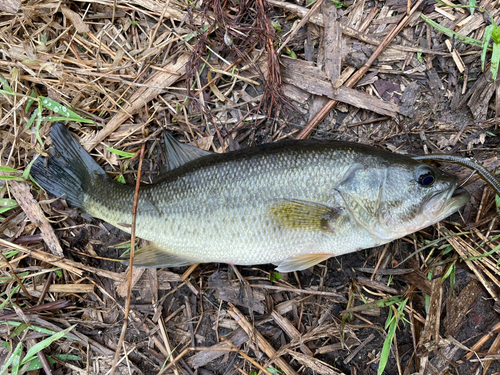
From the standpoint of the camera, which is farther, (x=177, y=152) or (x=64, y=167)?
(x=64, y=167)

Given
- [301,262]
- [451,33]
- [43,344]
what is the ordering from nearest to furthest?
1. [301,262]
2. [451,33]
3. [43,344]

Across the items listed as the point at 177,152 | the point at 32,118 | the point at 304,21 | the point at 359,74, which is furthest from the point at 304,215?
the point at 32,118

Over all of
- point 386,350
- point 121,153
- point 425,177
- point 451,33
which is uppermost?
point 451,33

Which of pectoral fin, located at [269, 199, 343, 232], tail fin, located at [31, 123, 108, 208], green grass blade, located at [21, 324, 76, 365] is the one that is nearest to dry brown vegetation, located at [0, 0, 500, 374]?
green grass blade, located at [21, 324, 76, 365]

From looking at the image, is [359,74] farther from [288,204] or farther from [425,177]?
[288,204]

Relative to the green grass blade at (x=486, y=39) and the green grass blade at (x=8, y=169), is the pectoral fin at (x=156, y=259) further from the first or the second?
the green grass blade at (x=486, y=39)

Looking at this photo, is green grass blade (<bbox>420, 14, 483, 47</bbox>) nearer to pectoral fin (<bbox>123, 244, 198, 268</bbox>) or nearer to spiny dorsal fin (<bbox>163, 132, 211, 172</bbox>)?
spiny dorsal fin (<bbox>163, 132, 211, 172</bbox>)
